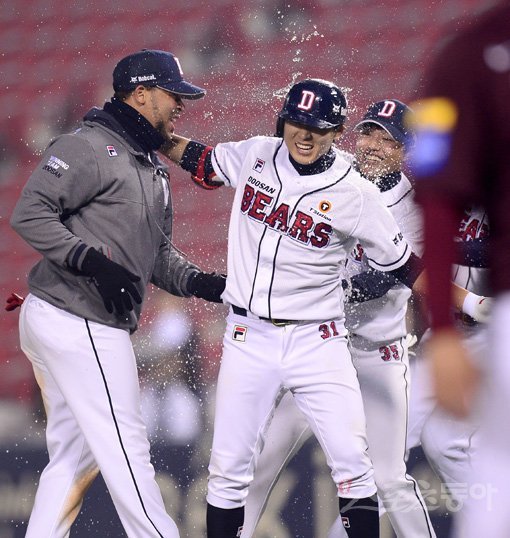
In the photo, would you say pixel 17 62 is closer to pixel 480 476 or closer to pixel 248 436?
pixel 248 436

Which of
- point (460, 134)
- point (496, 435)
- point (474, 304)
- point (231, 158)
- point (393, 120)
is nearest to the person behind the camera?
point (460, 134)

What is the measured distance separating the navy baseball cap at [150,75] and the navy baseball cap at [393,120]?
626 mm

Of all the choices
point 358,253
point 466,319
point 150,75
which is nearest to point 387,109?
point 358,253

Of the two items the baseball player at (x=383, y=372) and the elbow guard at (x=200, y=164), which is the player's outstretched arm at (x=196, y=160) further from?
the baseball player at (x=383, y=372)

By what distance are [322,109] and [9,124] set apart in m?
1.81

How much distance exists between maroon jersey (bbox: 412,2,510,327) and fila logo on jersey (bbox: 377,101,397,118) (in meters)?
1.83

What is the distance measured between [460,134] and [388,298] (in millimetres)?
1842

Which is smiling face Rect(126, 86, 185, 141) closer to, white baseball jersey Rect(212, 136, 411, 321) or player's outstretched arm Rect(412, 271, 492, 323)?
white baseball jersey Rect(212, 136, 411, 321)

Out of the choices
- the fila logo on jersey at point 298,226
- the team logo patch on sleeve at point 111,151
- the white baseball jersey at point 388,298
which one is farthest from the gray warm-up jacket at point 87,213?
the white baseball jersey at point 388,298

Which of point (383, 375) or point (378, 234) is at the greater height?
point (378, 234)

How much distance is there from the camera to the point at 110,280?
3.03 m

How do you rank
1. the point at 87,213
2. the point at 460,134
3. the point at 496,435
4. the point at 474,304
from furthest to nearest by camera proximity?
the point at 474,304, the point at 87,213, the point at 496,435, the point at 460,134

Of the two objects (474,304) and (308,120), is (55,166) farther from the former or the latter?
(474,304)

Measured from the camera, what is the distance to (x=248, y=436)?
3199 mm
